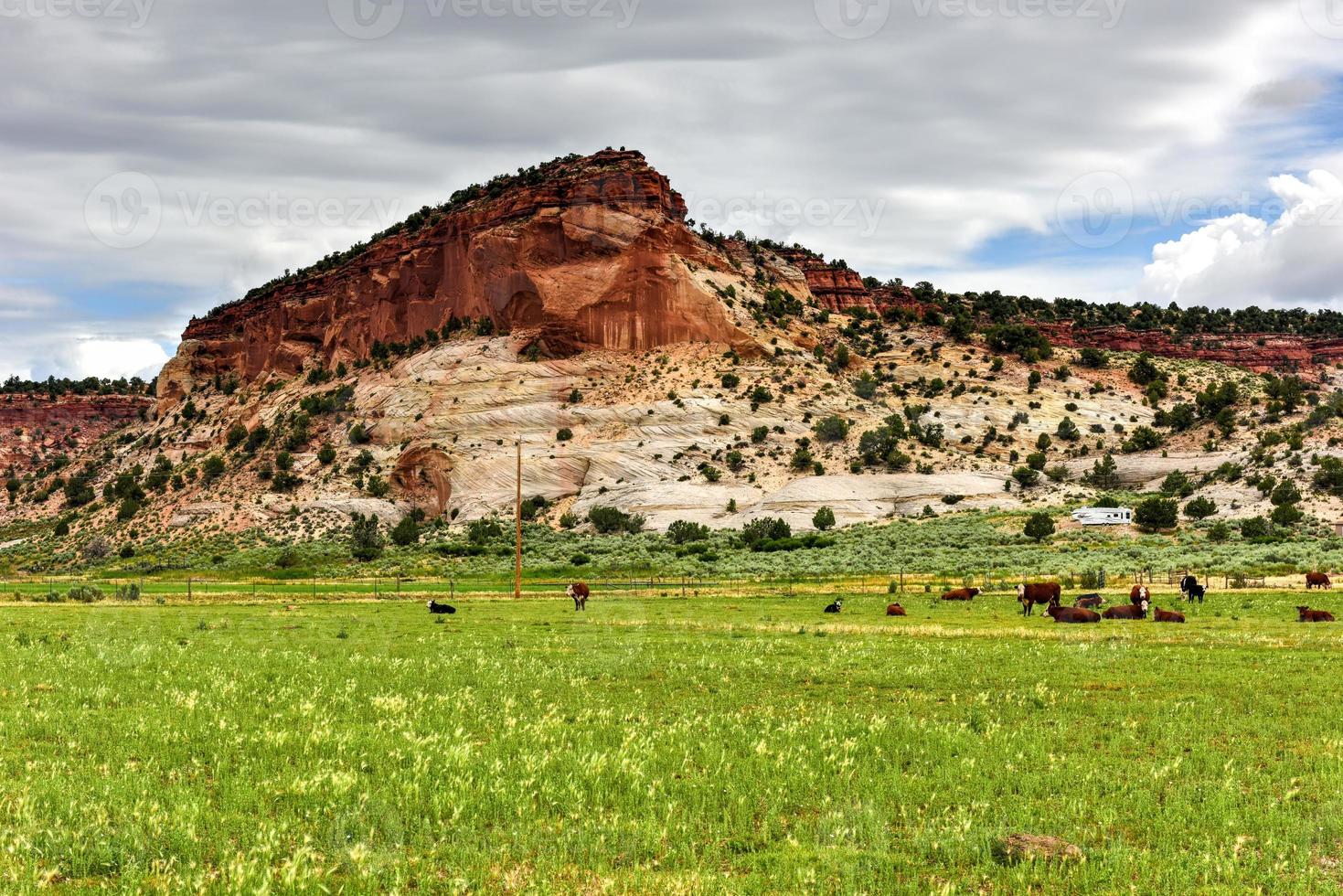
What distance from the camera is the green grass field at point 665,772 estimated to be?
899 centimetres

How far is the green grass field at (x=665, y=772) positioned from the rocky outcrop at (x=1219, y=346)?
514ft

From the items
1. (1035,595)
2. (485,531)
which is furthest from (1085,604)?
(485,531)

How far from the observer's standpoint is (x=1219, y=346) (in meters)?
173

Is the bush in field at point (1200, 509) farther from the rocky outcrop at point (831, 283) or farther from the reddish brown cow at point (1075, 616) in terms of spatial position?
the rocky outcrop at point (831, 283)

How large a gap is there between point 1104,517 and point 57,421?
167942mm

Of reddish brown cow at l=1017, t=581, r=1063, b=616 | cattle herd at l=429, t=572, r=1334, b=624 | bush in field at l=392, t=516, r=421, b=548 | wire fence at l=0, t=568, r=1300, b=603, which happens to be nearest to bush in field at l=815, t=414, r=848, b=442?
bush in field at l=392, t=516, r=421, b=548

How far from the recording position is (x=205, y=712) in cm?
1512

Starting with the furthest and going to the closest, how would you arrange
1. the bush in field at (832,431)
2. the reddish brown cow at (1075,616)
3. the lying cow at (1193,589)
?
the bush in field at (832,431) → the lying cow at (1193,589) → the reddish brown cow at (1075,616)

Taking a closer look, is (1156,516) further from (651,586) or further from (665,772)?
(665,772)

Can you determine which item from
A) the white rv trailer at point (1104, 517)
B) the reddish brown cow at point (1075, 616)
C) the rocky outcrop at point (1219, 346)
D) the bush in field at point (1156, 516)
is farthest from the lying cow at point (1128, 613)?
the rocky outcrop at point (1219, 346)

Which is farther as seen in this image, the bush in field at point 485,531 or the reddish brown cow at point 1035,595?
the bush in field at point 485,531

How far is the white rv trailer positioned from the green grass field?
6486 cm

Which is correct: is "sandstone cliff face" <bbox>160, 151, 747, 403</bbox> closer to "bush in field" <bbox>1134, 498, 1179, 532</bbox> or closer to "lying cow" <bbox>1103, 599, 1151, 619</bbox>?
"bush in field" <bbox>1134, 498, 1179, 532</bbox>

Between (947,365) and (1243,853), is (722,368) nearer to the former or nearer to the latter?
(947,365)
